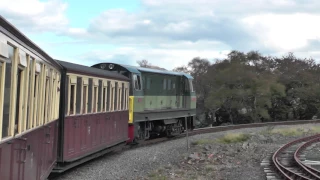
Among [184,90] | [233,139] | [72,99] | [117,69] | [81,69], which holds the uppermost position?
[117,69]

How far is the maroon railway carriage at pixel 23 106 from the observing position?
14.2ft

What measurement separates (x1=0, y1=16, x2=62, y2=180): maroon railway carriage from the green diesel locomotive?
8878 millimetres

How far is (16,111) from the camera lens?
494 centimetres

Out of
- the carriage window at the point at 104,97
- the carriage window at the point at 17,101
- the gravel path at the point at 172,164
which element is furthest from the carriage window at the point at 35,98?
the carriage window at the point at 104,97

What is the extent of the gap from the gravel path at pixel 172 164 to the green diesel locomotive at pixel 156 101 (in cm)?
121

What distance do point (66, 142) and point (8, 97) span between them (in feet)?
19.1

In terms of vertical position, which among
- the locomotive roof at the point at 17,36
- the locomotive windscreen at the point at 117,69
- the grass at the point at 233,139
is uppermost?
the locomotive windscreen at the point at 117,69

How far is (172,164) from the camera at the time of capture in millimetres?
13570

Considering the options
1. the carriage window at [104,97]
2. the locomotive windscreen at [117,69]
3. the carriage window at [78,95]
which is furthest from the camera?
the locomotive windscreen at [117,69]

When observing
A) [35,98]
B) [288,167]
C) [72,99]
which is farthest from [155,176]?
[35,98]

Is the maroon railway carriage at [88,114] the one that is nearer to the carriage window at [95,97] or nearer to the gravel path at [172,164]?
the carriage window at [95,97]

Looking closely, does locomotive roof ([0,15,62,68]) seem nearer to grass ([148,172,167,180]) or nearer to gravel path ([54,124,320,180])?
grass ([148,172,167,180])

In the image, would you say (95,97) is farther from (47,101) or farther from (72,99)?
(47,101)

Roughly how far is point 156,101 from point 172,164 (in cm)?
663
